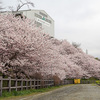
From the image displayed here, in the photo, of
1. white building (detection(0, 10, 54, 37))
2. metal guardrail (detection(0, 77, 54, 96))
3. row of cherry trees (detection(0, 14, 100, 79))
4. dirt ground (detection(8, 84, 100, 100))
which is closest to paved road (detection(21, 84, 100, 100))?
dirt ground (detection(8, 84, 100, 100))

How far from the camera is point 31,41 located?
59.2 ft

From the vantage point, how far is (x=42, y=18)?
64375mm

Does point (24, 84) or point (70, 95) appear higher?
point (24, 84)

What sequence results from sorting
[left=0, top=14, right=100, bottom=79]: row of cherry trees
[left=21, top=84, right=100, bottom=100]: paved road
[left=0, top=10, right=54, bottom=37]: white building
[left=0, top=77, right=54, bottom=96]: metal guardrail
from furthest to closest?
[left=0, top=10, right=54, bottom=37]: white building → [left=0, top=14, right=100, bottom=79]: row of cherry trees → [left=0, top=77, right=54, bottom=96]: metal guardrail → [left=21, top=84, right=100, bottom=100]: paved road

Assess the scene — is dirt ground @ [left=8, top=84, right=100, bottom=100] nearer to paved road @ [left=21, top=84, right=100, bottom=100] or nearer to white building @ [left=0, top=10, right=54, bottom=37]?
paved road @ [left=21, top=84, right=100, bottom=100]

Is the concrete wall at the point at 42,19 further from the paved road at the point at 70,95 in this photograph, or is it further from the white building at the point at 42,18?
the paved road at the point at 70,95

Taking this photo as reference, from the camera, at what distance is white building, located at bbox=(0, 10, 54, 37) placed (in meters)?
58.4

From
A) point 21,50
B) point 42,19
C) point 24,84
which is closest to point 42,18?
point 42,19

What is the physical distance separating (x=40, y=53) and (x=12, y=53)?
9.31 feet

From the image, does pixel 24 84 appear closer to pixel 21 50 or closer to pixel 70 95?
pixel 21 50

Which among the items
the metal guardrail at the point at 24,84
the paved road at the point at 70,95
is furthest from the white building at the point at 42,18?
the paved road at the point at 70,95

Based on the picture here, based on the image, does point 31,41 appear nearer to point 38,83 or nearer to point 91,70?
point 38,83

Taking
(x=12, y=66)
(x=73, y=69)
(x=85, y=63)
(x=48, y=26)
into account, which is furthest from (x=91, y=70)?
(x=12, y=66)

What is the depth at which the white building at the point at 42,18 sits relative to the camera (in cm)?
5839
